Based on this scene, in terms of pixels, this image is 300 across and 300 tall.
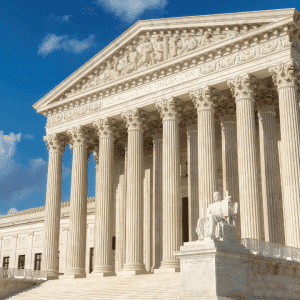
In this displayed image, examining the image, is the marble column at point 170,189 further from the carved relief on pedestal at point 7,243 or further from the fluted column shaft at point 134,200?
the carved relief on pedestal at point 7,243

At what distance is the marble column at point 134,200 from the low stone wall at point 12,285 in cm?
747

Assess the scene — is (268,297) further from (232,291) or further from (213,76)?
(213,76)

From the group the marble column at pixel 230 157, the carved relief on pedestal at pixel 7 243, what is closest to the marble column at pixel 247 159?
the marble column at pixel 230 157

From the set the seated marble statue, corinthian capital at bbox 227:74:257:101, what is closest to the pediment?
corinthian capital at bbox 227:74:257:101

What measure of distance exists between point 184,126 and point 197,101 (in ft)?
24.1

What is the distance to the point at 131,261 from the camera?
120 ft

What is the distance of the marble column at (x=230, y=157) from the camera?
3712 cm

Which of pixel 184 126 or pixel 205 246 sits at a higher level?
pixel 184 126

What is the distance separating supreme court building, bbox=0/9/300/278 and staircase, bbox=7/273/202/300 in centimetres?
211

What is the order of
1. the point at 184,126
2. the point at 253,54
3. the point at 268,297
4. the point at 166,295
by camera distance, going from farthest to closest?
the point at 184,126
the point at 253,54
the point at 166,295
the point at 268,297

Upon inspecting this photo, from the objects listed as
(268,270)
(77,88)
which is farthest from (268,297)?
(77,88)

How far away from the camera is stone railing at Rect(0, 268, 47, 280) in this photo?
3909 cm

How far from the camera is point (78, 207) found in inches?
1629

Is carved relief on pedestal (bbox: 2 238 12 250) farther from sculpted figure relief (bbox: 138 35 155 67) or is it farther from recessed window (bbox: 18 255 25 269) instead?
sculpted figure relief (bbox: 138 35 155 67)
